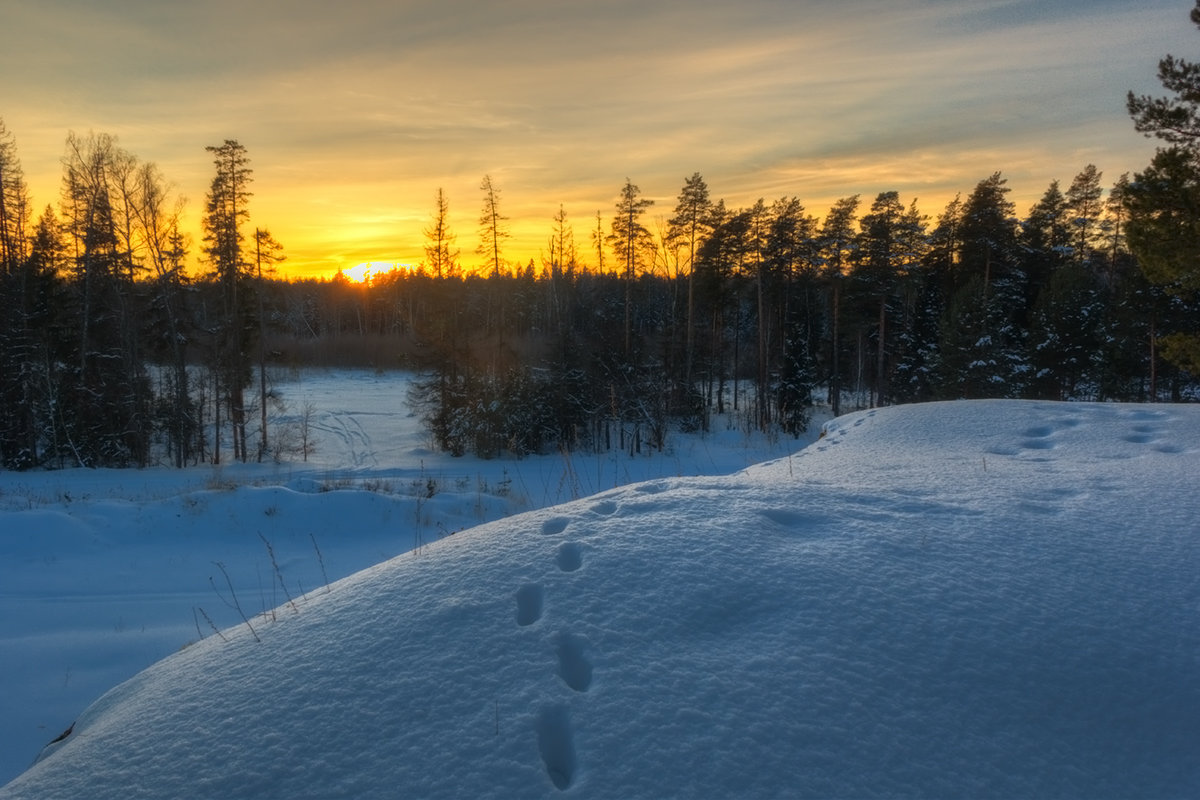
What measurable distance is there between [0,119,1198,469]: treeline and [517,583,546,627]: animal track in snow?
14.2 metres

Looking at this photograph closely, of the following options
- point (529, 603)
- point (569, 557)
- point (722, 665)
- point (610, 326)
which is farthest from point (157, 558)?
point (610, 326)

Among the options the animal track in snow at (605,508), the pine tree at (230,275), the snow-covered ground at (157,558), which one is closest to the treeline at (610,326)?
the pine tree at (230,275)

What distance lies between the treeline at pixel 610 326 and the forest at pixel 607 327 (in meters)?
0.10

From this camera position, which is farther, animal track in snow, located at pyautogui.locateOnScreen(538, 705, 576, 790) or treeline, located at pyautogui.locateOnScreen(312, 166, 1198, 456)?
treeline, located at pyautogui.locateOnScreen(312, 166, 1198, 456)

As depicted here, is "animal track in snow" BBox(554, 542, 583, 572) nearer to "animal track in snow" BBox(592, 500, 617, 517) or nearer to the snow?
the snow

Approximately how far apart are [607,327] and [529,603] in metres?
27.5

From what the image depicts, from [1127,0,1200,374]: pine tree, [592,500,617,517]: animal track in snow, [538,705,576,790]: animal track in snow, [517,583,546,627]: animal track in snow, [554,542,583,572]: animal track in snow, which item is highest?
[1127,0,1200,374]: pine tree

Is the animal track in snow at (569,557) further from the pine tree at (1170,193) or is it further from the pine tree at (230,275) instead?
the pine tree at (230,275)

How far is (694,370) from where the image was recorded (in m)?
32.8

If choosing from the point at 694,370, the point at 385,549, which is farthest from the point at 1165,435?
the point at 694,370

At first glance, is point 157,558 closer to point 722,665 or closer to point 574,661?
point 574,661

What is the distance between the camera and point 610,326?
98.9 feet

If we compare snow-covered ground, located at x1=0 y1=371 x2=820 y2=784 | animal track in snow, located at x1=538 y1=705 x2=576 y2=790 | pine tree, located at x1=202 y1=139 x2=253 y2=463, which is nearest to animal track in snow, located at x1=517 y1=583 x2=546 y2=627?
animal track in snow, located at x1=538 y1=705 x2=576 y2=790

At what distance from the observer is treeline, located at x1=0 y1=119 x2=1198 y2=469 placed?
23.4 metres
